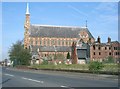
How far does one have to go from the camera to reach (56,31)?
529 ft

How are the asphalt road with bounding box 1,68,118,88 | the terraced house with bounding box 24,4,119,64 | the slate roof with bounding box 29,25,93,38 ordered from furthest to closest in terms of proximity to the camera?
1. the slate roof with bounding box 29,25,93,38
2. the terraced house with bounding box 24,4,119,64
3. the asphalt road with bounding box 1,68,118,88

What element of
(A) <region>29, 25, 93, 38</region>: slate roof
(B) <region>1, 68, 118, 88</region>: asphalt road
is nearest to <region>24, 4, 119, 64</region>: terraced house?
(A) <region>29, 25, 93, 38</region>: slate roof

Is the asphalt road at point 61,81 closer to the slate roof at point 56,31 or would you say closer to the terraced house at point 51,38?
the terraced house at point 51,38

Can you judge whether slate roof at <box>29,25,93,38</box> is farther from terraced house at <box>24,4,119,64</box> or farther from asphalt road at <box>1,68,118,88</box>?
asphalt road at <box>1,68,118,88</box>

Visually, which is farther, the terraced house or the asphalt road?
the terraced house

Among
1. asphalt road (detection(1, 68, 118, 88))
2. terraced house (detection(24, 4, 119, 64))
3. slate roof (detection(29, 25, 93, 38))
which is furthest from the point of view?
slate roof (detection(29, 25, 93, 38))

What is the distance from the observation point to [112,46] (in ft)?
459

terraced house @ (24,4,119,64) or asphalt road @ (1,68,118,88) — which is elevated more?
terraced house @ (24,4,119,64)

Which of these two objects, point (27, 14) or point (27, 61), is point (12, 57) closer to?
point (27, 61)

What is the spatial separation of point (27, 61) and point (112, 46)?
159 feet

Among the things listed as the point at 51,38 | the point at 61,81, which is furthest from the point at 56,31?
the point at 61,81

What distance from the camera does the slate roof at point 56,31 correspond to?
158750 millimetres

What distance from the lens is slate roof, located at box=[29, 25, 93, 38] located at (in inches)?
6250

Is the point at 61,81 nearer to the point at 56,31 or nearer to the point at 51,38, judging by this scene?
the point at 51,38
